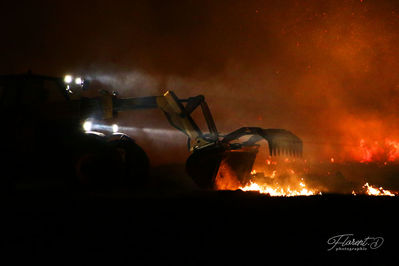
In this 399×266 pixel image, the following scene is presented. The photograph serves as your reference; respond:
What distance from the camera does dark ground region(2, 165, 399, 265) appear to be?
410 centimetres

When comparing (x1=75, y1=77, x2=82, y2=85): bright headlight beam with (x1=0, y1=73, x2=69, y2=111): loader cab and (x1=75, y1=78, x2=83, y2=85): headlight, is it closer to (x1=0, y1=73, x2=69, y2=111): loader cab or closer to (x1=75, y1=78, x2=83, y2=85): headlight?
(x1=75, y1=78, x2=83, y2=85): headlight

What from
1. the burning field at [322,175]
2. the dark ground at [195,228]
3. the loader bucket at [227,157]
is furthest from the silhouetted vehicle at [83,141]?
the dark ground at [195,228]

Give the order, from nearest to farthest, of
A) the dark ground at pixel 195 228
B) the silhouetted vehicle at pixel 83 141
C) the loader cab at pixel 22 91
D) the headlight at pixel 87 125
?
the dark ground at pixel 195 228, the silhouetted vehicle at pixel 83 141, the loader cab at pixel 22 91, the headlight at pixel 87 125

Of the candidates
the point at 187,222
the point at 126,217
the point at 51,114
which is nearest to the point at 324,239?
the point at 187,222

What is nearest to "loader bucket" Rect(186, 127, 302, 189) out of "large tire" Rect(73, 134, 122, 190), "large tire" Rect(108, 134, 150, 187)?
"large tire" Rect(108, 134, 150, 187)

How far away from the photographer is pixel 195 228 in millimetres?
4773

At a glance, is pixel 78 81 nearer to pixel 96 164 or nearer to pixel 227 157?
pixel 96 164

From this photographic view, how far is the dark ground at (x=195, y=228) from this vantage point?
13.5ft

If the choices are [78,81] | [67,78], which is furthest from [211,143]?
[67,78]

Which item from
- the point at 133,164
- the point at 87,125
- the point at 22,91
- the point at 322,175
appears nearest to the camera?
the point at 22,91

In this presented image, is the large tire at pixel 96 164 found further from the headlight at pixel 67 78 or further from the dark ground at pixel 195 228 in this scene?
the headlight at pixel 67 78

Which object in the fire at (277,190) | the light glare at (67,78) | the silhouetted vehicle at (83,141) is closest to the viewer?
the silhouetted vehicle at (83,141)

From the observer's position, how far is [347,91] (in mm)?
17734

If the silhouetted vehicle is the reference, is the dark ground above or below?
below
